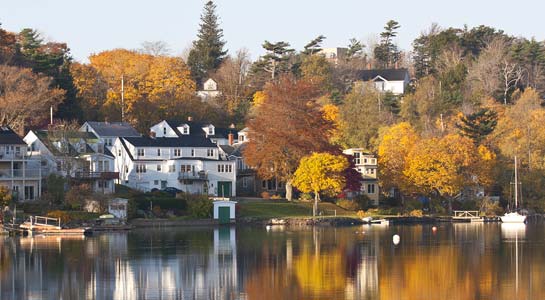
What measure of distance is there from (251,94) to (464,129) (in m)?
36.0

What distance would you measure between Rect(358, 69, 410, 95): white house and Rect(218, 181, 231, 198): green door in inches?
2130

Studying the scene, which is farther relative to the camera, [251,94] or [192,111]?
[251,94]

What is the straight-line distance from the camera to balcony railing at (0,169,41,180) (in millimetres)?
82250

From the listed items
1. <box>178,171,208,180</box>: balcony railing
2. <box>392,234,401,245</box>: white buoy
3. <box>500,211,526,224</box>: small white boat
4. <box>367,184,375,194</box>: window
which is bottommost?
<box>392,234,401,245</box>: white buoy

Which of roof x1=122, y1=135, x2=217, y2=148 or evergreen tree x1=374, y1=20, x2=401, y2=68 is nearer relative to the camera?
roof x1=122, y1=135, x2=217, y2=148

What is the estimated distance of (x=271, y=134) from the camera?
311 ft

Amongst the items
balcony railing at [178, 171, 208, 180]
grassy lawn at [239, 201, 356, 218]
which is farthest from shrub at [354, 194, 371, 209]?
balcony railing at [178, 171, 208, 180]

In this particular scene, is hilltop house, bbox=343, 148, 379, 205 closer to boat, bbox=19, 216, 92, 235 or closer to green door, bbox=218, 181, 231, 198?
green door, bbox=218, 181, 231, 198

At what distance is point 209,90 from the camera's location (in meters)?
138

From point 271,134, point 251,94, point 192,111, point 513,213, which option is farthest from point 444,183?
point 251,94

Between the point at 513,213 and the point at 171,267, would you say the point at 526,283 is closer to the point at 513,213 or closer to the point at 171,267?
the point at 171,267

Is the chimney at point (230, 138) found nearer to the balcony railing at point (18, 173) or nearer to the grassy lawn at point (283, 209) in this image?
the grassy lawn at point (283, 209)

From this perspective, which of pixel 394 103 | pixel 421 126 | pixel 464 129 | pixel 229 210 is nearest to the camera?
pixel 229 210

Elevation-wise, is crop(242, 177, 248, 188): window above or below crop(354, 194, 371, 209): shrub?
above
